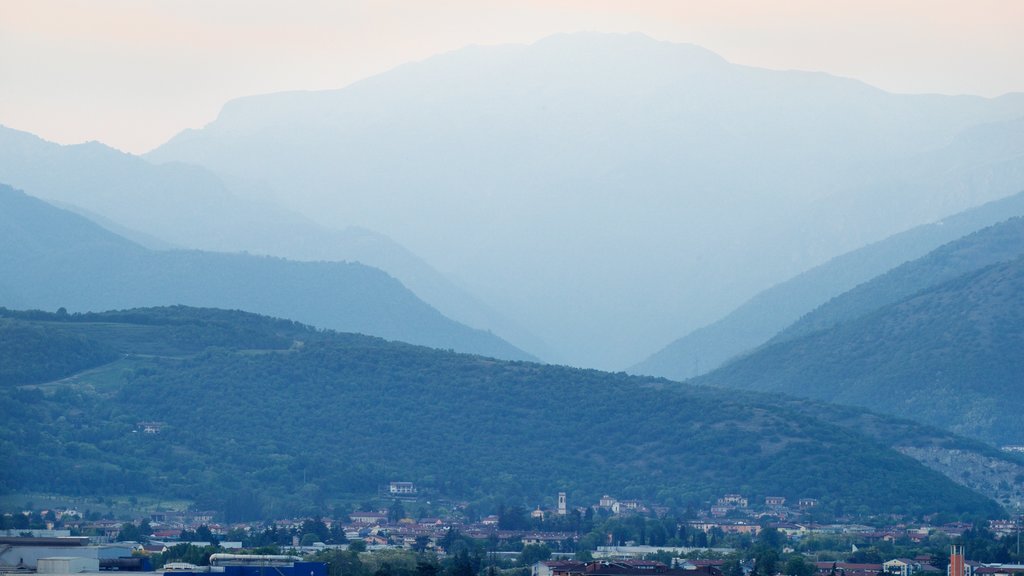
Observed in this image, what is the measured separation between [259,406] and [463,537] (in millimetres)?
43539

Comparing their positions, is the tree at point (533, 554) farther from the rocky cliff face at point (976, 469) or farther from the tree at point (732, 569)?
the rocky cliff face at point (976, 469)

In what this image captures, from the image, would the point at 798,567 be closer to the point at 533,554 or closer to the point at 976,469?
the point at 533,554

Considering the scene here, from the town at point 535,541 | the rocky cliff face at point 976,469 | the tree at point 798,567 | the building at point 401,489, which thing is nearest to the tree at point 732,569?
the town at point 535,541

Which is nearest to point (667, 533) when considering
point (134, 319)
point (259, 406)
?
point (259, 406)

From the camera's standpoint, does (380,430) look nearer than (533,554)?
No

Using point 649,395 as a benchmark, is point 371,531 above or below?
below

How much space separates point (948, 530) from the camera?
134 meters

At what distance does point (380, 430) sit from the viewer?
16325cm

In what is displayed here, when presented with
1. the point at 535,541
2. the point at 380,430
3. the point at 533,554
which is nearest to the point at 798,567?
the point at 533,554

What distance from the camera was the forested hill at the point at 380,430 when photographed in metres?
146

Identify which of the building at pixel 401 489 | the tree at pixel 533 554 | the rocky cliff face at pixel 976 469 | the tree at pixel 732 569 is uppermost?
the rocky cliff face at pixel 976 469

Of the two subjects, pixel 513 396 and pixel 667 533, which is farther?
pixel 513 396

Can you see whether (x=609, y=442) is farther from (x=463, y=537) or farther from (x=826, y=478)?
(x=463, y=537)

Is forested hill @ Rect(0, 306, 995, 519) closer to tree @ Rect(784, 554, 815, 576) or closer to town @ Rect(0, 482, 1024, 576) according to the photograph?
town @ Rect(0, 482, 1024, 576)
